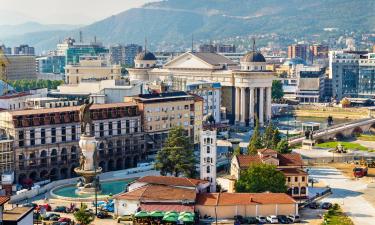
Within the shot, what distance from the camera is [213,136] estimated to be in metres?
63.6

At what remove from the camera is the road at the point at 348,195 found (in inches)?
2288

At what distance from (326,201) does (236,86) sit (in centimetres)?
5838

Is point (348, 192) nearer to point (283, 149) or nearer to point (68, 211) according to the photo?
point (283, 149)

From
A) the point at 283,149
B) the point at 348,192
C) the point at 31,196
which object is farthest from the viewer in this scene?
the point at 283,149

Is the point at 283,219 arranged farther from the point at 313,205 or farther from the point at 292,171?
the point at 292,171

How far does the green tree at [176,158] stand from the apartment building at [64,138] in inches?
376

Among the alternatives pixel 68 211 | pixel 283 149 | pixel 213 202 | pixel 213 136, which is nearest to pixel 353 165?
pixel 283 149

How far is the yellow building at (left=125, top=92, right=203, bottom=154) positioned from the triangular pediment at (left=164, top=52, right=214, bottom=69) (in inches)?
1421

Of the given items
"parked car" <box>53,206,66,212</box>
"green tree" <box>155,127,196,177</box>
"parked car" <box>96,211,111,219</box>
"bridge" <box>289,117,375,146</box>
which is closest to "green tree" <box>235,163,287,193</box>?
"green tree" <box>155,127,196,177</box>

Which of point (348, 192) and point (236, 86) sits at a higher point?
point (236, 86)

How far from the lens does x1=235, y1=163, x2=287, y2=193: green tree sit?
2383 inches

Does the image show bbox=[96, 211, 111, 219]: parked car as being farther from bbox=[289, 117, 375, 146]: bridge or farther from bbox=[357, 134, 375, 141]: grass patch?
bbox=[357, 134, 375, 141]: grass patch

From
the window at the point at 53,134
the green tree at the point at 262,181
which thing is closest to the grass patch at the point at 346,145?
the green tree at the point at 262,181

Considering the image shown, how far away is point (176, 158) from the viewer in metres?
67.6
